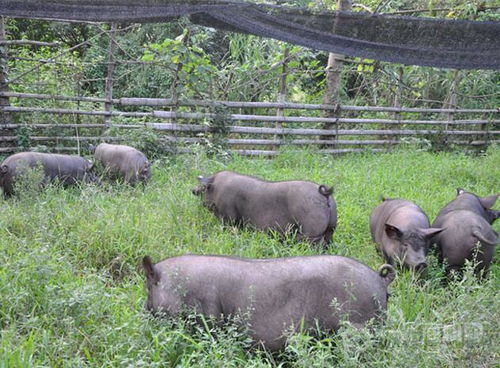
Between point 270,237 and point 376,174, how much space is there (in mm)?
3386

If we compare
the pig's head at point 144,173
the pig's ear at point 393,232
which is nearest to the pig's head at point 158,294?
the pig's ear at point 393,232

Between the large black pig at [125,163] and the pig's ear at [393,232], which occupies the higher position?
the pig's ear at [393,232]

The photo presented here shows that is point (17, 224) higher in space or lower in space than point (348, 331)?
lower

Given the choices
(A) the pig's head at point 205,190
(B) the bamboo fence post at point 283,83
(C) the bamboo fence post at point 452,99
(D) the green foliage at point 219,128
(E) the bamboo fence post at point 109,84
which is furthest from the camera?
(C) the bamboo fence post at point 452,99

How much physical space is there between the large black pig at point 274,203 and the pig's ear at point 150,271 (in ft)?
6.55

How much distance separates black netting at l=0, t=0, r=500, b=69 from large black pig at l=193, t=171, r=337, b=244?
150 cm

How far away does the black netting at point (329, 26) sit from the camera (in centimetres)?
486

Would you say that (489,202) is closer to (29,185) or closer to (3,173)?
(29,185)

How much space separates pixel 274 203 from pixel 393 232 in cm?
124

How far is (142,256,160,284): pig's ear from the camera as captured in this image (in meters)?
3.32

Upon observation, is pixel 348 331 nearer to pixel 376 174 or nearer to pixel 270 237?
pixel 270 237

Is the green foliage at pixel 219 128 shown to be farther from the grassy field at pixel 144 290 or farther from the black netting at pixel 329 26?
the black netting at pixel 329 26

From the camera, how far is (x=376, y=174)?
315 inches

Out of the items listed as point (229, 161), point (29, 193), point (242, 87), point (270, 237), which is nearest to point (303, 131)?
point (242, 87)
